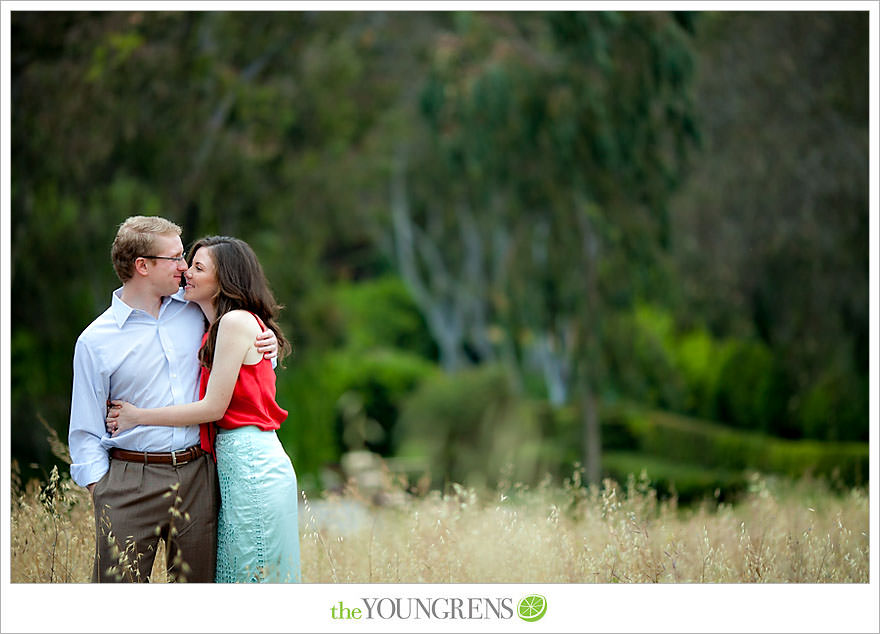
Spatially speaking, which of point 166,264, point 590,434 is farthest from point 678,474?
Result: point 166,264

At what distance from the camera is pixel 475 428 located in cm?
1315

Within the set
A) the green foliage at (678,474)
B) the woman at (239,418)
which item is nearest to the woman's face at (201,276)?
the woman at (239,418)

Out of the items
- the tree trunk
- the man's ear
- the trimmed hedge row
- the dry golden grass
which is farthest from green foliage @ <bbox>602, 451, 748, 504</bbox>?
the man's ear

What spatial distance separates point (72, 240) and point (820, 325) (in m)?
8.27

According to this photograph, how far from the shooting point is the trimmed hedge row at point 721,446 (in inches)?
401

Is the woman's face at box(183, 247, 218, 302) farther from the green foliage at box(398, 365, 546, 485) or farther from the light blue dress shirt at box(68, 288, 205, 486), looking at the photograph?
the green foliage at box(398, 365, 546, 485)

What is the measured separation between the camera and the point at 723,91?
11.4 metres

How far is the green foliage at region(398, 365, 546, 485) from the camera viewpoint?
40.6 feet

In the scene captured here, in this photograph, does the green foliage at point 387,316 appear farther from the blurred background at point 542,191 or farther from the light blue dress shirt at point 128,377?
the light blue dress shirt at point 128,377

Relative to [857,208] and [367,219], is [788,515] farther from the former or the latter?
[367,219]

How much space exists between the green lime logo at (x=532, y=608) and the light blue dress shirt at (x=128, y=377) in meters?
1.37

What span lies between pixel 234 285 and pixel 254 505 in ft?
2.38

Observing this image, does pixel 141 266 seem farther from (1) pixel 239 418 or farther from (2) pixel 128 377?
(1) pixel 239 418

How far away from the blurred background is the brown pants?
163 inches
